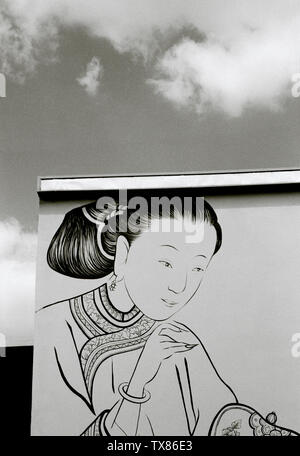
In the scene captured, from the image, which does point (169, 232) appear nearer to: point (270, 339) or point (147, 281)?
point (147, 281)

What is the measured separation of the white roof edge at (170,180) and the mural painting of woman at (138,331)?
13.6 inches

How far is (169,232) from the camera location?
750cm

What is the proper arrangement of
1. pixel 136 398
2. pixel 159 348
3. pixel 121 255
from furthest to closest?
pixel 121 255
pixel 159 348
pixel 136 398

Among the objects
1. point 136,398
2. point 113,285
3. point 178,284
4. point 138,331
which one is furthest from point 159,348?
point 113,285

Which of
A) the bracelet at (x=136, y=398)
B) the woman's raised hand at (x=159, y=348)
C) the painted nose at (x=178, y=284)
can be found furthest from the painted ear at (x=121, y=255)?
the bracelet at (x=136, y=398)

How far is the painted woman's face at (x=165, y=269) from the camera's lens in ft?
23.7

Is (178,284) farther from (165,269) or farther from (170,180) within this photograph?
(170,180)

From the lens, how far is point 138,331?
7172mm

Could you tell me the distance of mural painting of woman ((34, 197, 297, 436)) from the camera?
22.3ft

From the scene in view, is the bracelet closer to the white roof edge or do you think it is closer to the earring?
the earring

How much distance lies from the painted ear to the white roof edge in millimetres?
897

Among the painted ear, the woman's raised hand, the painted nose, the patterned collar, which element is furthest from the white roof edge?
the woman's raised hand

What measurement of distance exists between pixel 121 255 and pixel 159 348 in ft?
5.17
